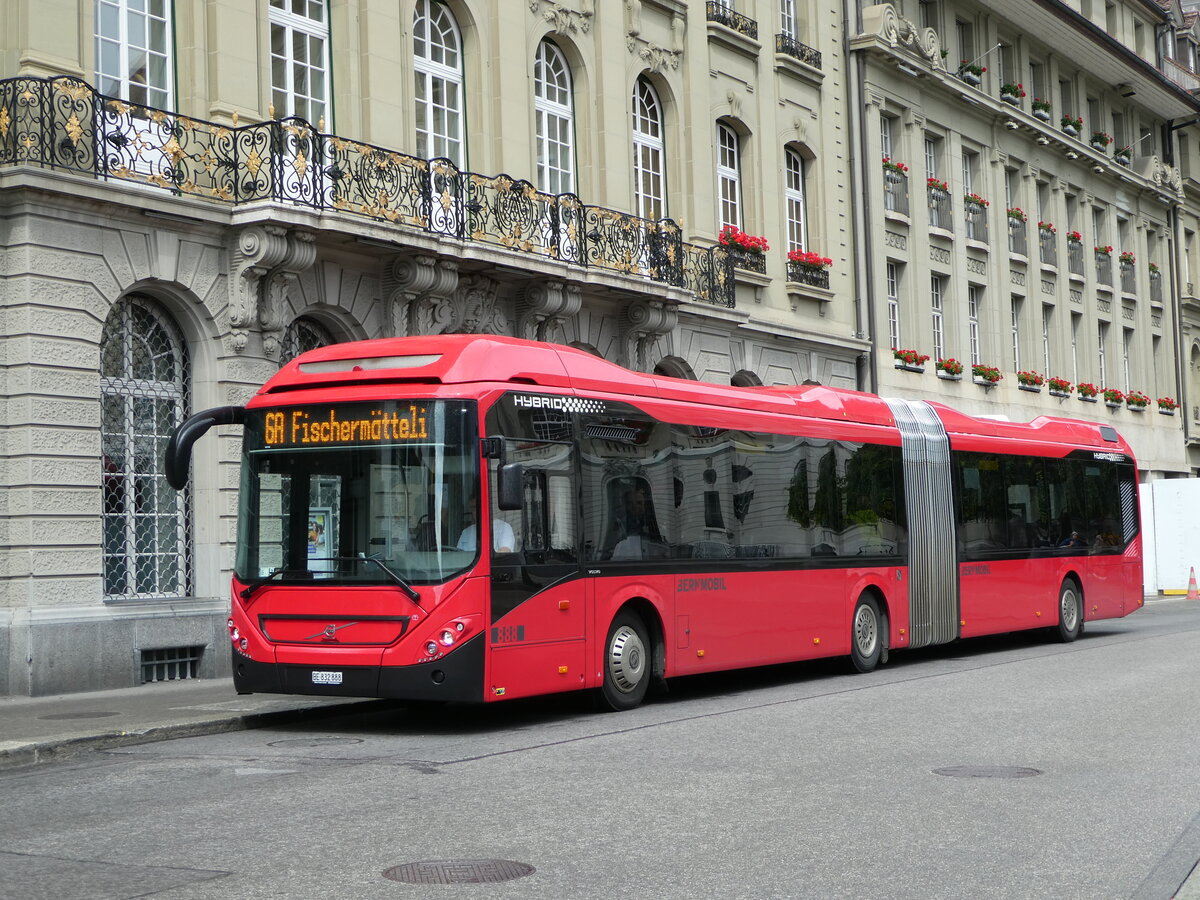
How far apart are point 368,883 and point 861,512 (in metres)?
12.7

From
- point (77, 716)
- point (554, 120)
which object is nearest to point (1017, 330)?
point (554, 120)

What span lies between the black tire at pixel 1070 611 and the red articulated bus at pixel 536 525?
5198 mm

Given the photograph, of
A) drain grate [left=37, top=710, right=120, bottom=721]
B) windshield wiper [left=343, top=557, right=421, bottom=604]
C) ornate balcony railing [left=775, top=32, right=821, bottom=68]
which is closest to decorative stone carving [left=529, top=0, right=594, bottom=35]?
ornate balcony railing [left=775, top=32, right=821, bottom=68]

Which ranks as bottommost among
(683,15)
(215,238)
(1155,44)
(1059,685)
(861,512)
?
(1059,685)

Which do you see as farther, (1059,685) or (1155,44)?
(1155,44)

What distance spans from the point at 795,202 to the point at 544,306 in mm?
10386

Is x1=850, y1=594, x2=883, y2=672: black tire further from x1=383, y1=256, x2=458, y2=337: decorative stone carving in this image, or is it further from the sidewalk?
x1=383, y1=256, x2=458, y2=337: decorative stone carving

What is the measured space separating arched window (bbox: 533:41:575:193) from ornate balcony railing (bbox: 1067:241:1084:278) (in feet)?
73.0

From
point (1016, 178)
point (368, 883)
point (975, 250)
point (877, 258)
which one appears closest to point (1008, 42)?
point (1016, 178)

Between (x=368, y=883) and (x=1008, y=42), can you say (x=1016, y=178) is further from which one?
(x=368, y=883)

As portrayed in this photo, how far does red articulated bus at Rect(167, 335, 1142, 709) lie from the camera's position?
40.7 ft

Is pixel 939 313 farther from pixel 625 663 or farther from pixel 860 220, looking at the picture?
pixel 625 663

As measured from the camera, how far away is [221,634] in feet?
58.0

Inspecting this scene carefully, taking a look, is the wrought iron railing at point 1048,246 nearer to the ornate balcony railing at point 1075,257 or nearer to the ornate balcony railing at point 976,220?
the ornate balcony railing at point 1075,257
